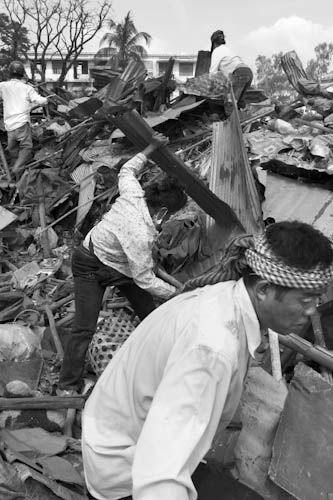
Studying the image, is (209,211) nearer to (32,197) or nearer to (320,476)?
(320,476)

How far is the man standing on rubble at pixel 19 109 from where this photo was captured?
7805 mm

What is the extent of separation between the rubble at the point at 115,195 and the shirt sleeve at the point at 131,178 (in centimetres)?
59

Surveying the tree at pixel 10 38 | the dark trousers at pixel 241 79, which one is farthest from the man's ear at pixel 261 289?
the tree at pixel 10 38

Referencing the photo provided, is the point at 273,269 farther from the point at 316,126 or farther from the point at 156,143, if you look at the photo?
the point at 316,126

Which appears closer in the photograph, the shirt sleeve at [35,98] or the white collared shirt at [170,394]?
the white collared shirt at [170,394]

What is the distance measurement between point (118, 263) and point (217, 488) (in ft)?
5.96

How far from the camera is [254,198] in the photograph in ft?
15.9

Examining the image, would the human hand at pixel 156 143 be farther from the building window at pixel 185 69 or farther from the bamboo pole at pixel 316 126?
the building window at pixel 185 69

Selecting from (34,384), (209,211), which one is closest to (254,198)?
(209,211)

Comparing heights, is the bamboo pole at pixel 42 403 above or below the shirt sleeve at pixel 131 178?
below

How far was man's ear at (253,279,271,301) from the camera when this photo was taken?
4.53ft

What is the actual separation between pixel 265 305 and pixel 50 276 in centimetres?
447

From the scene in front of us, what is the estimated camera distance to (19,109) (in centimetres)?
794

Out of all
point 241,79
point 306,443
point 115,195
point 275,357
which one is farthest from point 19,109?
point 306,443
